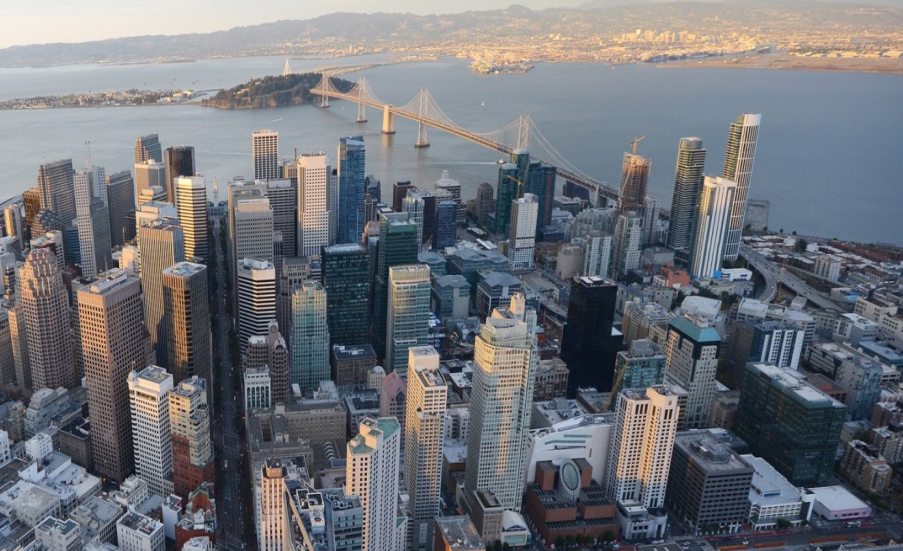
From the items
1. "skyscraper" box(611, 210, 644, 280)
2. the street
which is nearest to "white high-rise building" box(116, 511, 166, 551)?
the street

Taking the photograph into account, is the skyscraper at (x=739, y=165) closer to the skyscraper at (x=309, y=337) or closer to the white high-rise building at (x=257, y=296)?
the skyscraper at (x=309, y=337)

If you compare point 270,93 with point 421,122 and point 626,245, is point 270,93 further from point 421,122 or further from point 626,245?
point 626,245

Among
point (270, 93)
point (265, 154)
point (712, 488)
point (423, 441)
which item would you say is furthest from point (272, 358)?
point (270, 93)

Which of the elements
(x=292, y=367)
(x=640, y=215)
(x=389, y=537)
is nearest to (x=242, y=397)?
(x=292, y=367)

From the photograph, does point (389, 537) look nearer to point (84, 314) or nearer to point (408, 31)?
point (84, 314)

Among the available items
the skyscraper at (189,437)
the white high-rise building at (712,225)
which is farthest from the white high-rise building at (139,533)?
the white high-rise building at (712,225)

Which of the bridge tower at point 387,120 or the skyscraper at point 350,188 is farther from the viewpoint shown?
the bridge tower at point 387,120
